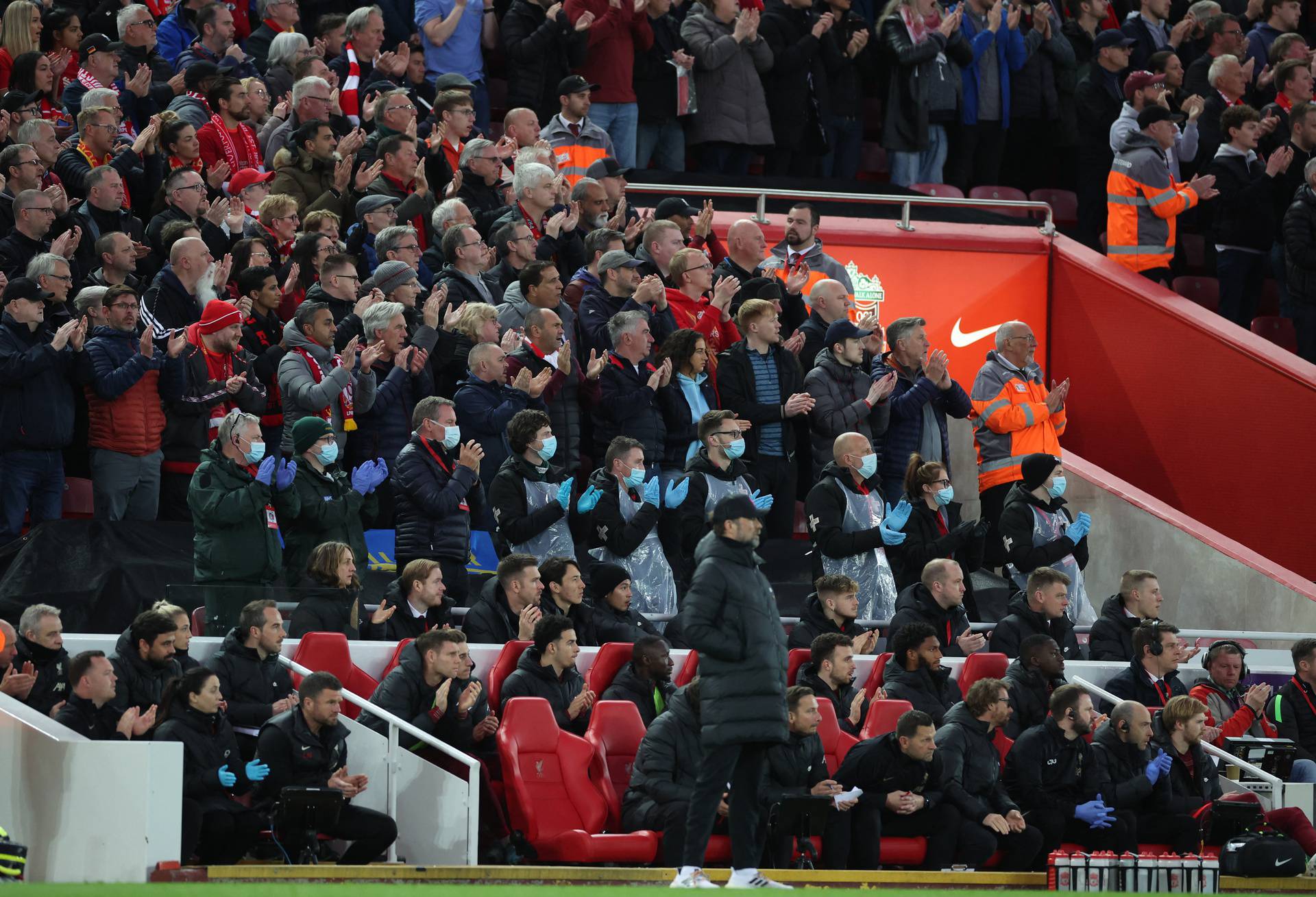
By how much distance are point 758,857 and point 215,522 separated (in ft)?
12.5

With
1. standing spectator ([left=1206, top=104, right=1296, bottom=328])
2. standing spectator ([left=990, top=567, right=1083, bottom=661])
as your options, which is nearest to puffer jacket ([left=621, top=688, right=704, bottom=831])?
standing spectator ([left=990, top=567, right=1083, bottom=661])

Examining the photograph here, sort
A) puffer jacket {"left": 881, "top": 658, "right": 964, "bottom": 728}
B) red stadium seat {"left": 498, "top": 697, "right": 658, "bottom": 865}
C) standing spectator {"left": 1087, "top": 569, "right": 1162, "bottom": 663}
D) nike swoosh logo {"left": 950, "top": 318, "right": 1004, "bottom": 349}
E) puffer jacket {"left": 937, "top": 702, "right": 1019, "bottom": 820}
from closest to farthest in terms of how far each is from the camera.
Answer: red stadium seat {"left": 498, "top": 697, "right": 658, "bottom": 865} < puffer jacket {"left": 937, "top": 702, "right": 1019, "bottom": 820} < puffer jacket {"left": 881, "top": 658, "right": 964, "bottom": 728} < standing spectator {"left": 1087, "top": 569, "right": 1162, "bottom": 663} < nike swoosh logo {"left": 950, "top": 318, "right": 1004, "bottom": 349}

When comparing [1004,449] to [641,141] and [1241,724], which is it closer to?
[1241,724]

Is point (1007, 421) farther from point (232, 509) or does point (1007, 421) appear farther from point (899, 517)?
point (232, 509)

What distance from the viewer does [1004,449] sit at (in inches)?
587

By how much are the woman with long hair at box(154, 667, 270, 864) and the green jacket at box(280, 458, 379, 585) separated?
63.0 inches

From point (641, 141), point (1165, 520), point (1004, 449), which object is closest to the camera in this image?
point (1004, 449)

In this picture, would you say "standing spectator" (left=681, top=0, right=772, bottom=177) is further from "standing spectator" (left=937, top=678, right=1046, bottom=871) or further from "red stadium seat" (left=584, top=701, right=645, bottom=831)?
"red stadium seat" (left=584, top=701, right=645, bottom=831)

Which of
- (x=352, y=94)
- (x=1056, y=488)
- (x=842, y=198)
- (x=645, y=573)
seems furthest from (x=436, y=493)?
(x=842, y=198)

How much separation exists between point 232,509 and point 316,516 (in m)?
0.57

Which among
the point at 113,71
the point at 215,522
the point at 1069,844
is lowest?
the point at 1069,844

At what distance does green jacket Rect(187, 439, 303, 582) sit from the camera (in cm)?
1159

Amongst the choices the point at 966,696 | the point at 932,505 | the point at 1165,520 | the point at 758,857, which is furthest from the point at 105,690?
the point at 1165,520

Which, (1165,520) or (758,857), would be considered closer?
(758,857)
